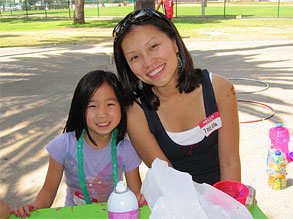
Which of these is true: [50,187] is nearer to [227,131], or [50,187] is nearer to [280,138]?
[227,131]

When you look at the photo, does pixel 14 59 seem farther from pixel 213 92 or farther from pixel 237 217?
pixel 237 217

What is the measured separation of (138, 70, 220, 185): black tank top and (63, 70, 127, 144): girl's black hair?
172 mm

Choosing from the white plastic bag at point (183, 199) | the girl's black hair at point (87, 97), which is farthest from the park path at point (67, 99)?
the white plastic bag at point (183, 199)

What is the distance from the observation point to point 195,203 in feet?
4.56

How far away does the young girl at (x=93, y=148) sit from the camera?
2400 millimetres

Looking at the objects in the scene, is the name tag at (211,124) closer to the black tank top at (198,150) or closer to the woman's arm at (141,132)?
the black tank top at (198,150)

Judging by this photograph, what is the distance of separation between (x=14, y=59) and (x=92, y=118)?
9566 millimetres

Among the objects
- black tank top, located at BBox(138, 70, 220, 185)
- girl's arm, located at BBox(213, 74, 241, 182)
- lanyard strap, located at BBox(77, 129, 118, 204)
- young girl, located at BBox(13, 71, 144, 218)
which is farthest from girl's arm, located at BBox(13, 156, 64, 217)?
girl's arm, located at BBox(213, 74, 241, 182)

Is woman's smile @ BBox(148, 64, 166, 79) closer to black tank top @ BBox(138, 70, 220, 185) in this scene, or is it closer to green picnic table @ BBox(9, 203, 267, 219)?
black tank top @ BBox(138, 70, 220, 185)

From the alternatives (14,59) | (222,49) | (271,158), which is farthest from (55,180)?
(222,49)

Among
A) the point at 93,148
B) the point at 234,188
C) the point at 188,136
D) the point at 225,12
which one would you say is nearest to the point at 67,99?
the point at 93,148

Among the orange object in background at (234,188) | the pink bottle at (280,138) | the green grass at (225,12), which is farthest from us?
the green grass at (225,12)

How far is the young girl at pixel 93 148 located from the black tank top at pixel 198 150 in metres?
0.19

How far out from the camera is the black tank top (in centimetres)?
244
